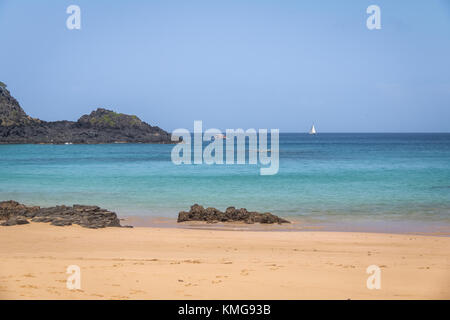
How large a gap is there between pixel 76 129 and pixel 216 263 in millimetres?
104889

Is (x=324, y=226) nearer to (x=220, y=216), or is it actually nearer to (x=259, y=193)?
(x=220, y=216)

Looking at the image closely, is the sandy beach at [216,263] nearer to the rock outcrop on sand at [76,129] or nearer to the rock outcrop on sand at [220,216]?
the rock outcrop on sand at [220,216]

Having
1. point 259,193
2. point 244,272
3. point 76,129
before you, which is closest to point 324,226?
point 244,272

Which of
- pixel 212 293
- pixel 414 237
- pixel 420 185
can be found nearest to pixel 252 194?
pixel 420 185

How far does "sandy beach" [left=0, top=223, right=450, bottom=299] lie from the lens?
21.4 ft

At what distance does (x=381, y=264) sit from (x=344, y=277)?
4.53 feet

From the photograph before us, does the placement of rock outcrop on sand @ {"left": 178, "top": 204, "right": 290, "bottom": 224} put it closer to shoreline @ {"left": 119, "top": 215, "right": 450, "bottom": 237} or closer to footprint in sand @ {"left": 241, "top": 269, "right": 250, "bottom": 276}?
shoreline @ {"left": 119, "top": 215, "right": 450, "bottom": 237}

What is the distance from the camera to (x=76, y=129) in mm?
108000

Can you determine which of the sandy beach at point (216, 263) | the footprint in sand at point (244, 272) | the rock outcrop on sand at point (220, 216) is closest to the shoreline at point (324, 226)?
the rock outcrop on sand at point (220, 216)

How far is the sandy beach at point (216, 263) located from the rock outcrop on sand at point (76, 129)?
87180mm

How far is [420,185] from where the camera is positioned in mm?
24734

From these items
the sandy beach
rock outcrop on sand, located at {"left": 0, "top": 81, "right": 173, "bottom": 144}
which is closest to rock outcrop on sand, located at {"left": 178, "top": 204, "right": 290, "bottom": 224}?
the sandy beach

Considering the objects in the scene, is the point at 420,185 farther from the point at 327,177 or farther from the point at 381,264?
the point at 381,264

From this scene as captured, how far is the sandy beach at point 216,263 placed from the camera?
6.52 m
